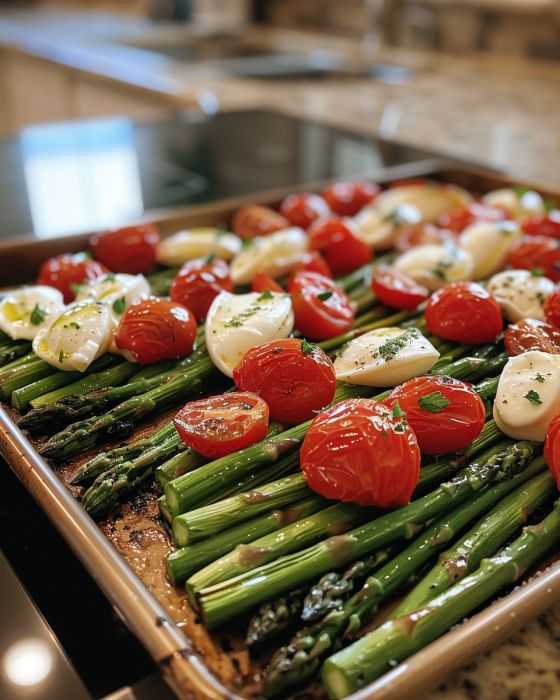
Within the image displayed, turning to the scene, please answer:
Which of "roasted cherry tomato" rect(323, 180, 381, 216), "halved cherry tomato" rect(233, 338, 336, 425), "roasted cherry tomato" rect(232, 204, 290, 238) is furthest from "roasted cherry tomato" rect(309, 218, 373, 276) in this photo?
"halved cherry tomato" rect(233, 338, 336, 425)

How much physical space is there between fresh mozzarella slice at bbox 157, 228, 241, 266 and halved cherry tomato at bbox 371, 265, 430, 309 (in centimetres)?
45

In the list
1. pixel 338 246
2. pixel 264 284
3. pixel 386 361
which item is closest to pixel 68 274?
pixel 264 284

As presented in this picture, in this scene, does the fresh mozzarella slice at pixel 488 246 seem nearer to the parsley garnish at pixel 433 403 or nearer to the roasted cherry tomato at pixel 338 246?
the roasted cherry tomato at pixel 338 246

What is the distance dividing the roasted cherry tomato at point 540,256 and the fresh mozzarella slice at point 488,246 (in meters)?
0.04

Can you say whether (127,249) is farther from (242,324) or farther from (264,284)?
(242,324)

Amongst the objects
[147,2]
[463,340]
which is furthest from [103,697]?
[147,2]

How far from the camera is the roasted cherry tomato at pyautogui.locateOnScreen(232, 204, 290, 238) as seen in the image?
2.20 metres

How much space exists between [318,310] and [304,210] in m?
0.77

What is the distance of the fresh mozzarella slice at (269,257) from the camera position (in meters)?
1.89

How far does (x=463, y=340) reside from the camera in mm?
1594

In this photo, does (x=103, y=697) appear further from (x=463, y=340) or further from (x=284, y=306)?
(x=463, y=340)

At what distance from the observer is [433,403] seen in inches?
47.4

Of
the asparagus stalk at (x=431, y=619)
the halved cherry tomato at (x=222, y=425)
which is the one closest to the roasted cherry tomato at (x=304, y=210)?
the halved cherry tomato at (x=222, y=425)

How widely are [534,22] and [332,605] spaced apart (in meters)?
4.95
